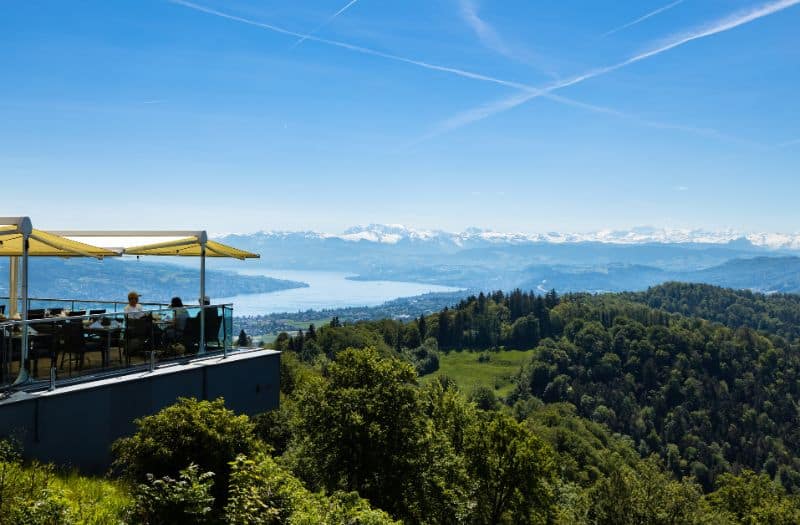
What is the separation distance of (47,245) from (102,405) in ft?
10.5

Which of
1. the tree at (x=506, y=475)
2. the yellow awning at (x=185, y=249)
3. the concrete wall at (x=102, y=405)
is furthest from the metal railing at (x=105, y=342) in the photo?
the tree at (x=506, y=475)

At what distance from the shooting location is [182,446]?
9.63 metres

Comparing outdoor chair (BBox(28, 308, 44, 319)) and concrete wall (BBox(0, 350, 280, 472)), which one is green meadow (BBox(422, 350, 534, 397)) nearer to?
concrete wall (BBox(0, 350, 280, 472))

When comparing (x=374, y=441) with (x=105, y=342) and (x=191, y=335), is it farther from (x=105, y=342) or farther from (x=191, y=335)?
(x=105, y=342)

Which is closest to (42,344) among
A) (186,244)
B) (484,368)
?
(186,244)

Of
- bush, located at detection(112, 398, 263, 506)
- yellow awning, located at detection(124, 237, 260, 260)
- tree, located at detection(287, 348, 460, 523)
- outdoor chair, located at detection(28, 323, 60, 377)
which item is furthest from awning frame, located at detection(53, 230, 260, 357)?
tree, located at detection(287, 348, 460, 523)

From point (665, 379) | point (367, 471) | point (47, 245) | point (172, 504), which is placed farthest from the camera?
point (665, 379)

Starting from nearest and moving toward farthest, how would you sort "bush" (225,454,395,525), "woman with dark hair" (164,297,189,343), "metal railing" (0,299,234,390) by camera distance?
"bush" (225,454,395,525) < "metal railing" (0,299,234,390) < "woman with dark hair" (164,297,189,343)

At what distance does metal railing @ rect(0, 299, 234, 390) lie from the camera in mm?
11047

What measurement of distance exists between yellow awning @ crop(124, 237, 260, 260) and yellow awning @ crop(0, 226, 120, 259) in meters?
0.85

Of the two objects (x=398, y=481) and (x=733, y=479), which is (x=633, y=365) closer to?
(x=733, y=479)

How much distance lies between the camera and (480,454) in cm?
3359

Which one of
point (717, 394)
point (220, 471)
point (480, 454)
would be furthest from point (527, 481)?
point (717, 394)

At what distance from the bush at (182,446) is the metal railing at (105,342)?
254 centimetres
